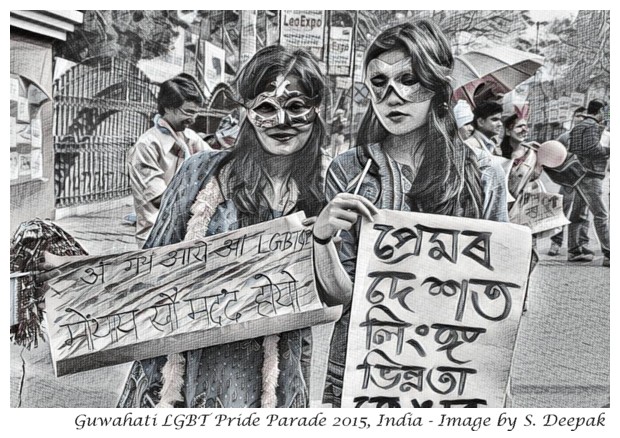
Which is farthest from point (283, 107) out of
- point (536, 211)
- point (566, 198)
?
point (566, 198)

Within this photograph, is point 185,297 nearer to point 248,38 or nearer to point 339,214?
point 339,214

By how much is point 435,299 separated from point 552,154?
3.29 ft

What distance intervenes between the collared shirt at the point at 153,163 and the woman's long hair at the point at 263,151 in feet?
0.81

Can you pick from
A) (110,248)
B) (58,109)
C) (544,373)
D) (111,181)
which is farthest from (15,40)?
(544,373)

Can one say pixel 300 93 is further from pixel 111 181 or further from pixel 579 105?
pixel 579 105

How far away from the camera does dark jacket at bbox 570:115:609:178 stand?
4.66 m

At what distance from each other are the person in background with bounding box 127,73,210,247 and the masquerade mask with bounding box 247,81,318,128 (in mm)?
334

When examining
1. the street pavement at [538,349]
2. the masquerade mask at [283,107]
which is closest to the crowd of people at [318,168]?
the masquerade mask at [283,107]

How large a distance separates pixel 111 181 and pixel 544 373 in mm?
2561

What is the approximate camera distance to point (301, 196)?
458 centimetres

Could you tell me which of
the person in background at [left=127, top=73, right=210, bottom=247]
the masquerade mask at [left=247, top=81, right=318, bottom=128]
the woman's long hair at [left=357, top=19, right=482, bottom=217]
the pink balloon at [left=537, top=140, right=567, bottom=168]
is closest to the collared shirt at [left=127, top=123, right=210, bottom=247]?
the person in background at [left=127, top=73, right=210, bottom=247]

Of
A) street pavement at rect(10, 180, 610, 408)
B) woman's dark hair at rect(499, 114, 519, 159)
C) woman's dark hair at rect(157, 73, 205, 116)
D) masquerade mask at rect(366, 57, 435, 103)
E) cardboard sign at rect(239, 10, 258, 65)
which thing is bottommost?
street pavement at rect(10, 180, 610, 408)

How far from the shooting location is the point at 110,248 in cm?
465

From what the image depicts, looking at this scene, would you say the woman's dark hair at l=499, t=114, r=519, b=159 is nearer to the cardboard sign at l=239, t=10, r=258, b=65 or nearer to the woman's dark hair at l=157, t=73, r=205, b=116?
the cardboard sign at l=239, t=10, r=258, b=65
